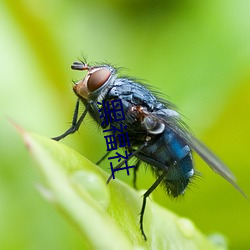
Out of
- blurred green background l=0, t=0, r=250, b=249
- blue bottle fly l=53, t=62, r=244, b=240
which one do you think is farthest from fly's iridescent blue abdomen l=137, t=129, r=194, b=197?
blurred green background l=0, t=0, r=250, b=249

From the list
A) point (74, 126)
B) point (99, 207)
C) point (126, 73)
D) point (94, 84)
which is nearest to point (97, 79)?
point (94, 84)

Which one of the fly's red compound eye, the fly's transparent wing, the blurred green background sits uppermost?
the fly's red compound eye

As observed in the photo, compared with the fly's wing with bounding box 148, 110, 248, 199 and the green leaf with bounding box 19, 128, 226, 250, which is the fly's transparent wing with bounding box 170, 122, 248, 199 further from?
the green leaf with bounding box 19, 128, 226, 250

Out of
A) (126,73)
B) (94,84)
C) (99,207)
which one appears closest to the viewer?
(99,207)

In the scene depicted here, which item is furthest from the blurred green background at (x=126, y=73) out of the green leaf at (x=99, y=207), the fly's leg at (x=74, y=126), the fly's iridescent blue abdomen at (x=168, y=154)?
the green leaf at (x=99, y=207)

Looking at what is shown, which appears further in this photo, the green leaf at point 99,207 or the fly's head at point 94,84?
the fly's head at point 94,84

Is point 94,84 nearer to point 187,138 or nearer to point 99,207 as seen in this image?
point 187,138

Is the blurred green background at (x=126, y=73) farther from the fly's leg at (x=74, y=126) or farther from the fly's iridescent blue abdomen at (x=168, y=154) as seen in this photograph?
the fly's iridescent blue abdomen at (x=168, y=154)

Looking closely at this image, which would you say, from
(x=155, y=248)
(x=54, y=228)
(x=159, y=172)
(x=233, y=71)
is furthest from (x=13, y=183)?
(x=233, y=71)
